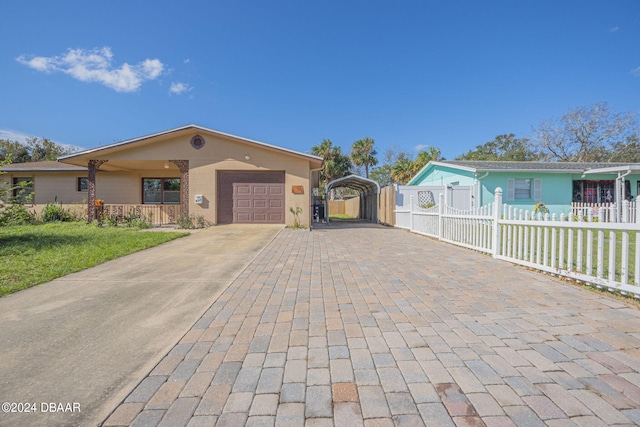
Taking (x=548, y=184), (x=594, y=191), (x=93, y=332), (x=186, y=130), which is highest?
(x=186, y=130)

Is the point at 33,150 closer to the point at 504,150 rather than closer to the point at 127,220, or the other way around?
the point at 127,220

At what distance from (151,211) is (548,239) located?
15.3 meters

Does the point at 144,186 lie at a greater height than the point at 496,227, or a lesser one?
greater

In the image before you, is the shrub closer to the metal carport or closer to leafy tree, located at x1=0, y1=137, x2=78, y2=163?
the metal carport

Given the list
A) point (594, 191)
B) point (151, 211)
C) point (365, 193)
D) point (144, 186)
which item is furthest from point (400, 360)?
point (594, 191)

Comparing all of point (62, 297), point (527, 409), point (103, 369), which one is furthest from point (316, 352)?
point (62, 297)

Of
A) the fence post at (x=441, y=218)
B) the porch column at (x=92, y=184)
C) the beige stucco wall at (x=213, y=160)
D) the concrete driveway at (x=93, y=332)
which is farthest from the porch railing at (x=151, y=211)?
the fence post at (x=441, y=218)

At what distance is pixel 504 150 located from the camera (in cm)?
4350

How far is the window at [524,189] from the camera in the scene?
16531 millimetres

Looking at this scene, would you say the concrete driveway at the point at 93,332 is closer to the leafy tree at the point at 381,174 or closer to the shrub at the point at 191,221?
the shrub at the point at 191,221

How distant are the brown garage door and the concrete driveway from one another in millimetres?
7733

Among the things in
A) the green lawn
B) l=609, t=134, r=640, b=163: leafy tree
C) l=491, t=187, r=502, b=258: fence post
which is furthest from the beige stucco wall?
l=609, t=134, r=640, b=163: leafy tree

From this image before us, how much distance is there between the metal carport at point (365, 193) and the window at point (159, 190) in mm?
8697

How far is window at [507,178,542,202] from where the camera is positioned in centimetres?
1653
